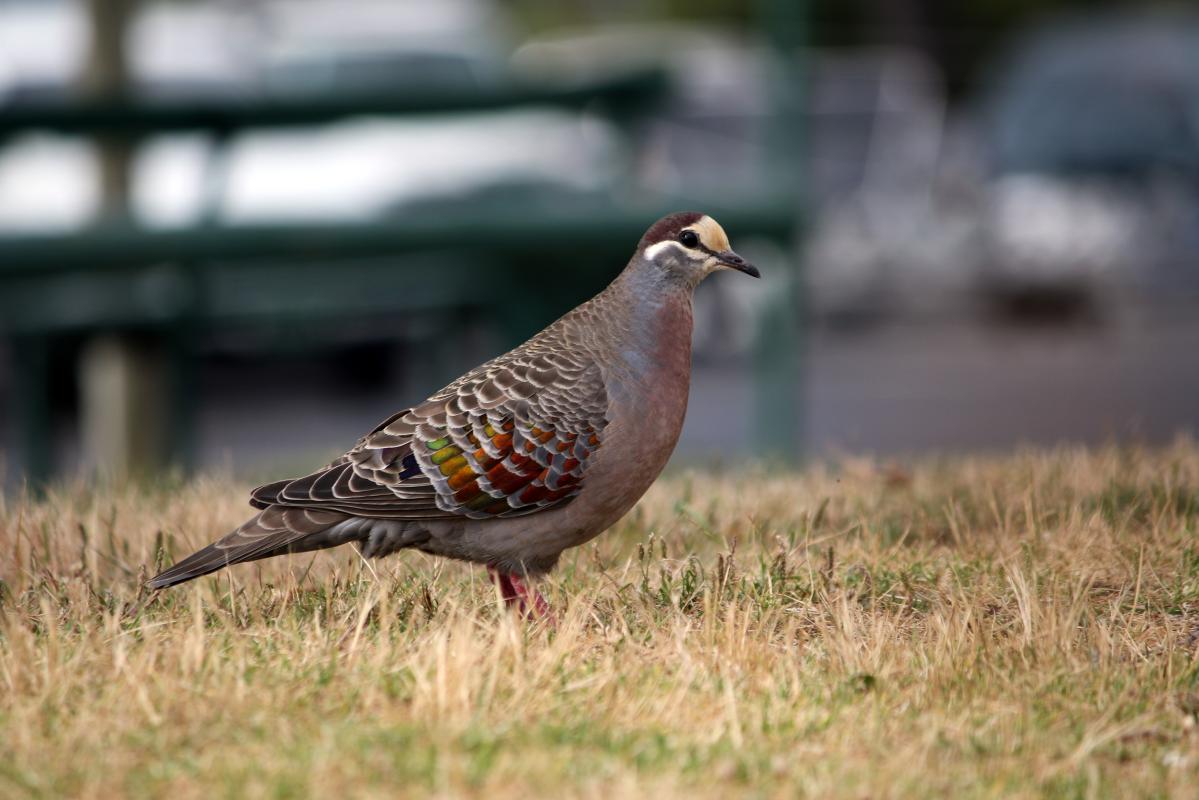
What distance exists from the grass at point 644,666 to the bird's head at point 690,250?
0.72m

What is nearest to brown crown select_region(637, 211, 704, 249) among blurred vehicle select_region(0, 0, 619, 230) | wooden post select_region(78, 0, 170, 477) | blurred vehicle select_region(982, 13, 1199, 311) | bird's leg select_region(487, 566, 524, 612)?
bird's leg select_region(487, 566, 524, 612)

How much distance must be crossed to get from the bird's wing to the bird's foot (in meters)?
0.21

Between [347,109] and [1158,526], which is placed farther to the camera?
[347,109]

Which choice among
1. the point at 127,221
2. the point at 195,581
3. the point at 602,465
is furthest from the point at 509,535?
the point at 127,221

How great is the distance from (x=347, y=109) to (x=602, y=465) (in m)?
5.57

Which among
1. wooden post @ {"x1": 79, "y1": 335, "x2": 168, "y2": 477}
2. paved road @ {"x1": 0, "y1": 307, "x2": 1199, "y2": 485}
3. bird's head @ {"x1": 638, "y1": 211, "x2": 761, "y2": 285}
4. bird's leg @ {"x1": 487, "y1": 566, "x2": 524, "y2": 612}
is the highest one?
bird's head @ {"x1": 638, "y1": 211, "x2": 761, "y2": 285}

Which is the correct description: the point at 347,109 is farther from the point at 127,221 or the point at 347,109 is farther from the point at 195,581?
the point at 195,581

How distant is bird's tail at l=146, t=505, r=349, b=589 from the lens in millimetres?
4504

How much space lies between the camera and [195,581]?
4.75 metres

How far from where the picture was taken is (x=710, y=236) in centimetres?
492

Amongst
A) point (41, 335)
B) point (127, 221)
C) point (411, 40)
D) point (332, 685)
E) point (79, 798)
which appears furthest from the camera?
point (411, 40)

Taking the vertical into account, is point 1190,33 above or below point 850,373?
above

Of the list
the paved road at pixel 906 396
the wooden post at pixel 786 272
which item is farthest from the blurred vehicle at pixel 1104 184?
the wooden post at pixel 786 272

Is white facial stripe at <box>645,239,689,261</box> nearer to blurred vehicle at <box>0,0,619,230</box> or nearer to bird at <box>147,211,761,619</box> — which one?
bird at <box>147,211,761,619</box>
